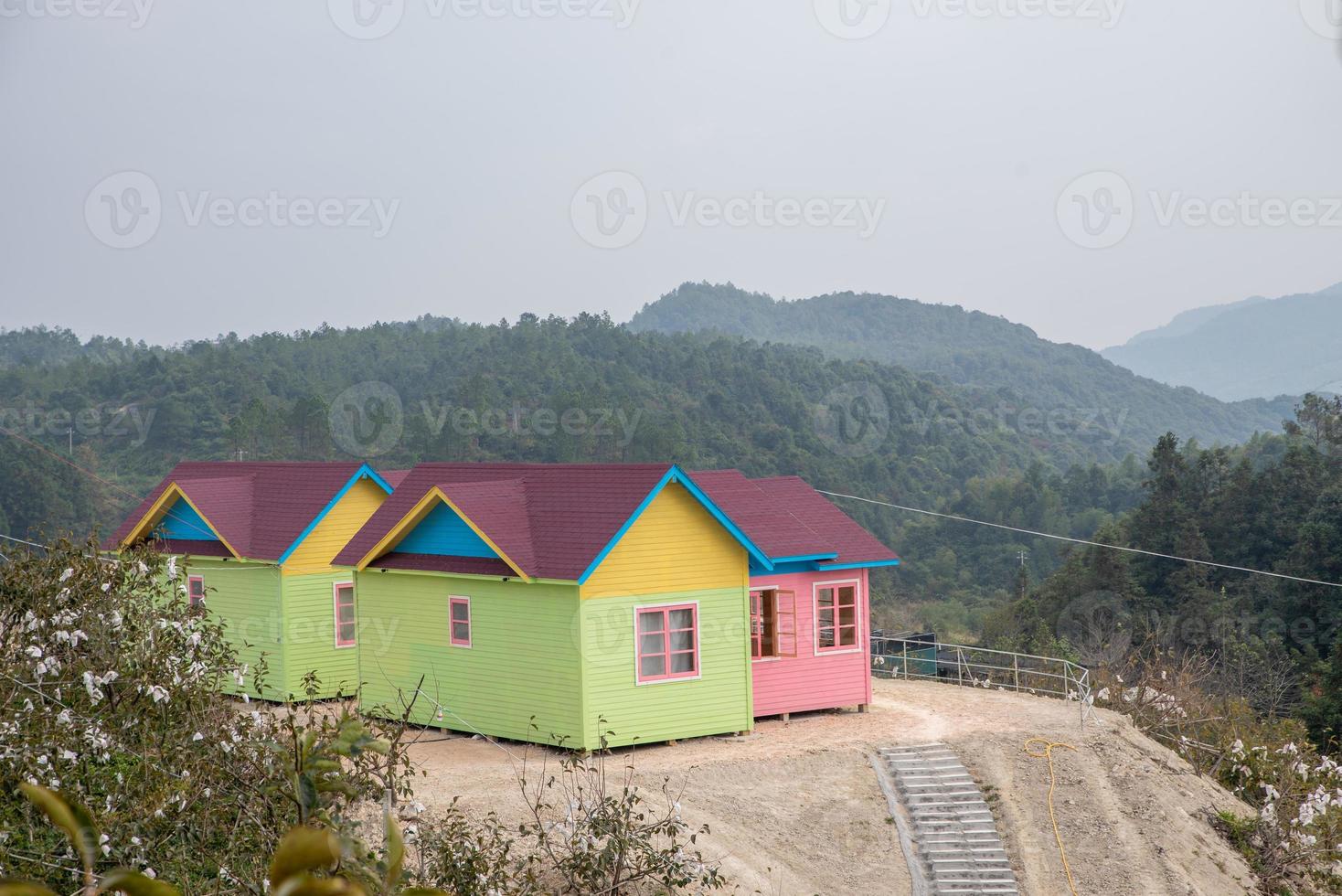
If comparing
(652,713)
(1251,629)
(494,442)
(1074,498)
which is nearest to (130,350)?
(494,442)

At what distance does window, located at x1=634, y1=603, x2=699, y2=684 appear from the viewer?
19438 millimetres

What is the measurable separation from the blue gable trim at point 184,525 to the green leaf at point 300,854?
2405 centimetres

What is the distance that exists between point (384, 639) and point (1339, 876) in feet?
50.9

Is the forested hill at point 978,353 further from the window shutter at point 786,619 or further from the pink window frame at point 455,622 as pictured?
the pink window frame at point 455,622

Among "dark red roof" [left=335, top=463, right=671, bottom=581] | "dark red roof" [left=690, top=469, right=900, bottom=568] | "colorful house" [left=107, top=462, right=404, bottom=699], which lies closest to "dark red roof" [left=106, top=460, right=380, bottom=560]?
"colorful house" [left=107, top=462, right=404, bottom=699]

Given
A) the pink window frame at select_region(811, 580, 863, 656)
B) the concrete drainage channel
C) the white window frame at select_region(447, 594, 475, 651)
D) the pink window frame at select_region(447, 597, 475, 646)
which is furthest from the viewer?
the pink window frame at select_region(811, 580, 863, 656)

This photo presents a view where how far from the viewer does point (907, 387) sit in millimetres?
99375

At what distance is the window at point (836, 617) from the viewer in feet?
72.9

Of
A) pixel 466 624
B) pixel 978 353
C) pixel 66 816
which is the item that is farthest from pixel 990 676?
pixel 978 353

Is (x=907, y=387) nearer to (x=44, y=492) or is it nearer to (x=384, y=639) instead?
(x=44, y=492)

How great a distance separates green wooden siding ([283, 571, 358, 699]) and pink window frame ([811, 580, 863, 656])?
8399mm

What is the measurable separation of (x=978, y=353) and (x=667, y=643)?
13917cm

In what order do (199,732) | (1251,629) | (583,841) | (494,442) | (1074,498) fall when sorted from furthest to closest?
(1074,498) → (494,442) → (1251,629) → (583,841) → (199,732)

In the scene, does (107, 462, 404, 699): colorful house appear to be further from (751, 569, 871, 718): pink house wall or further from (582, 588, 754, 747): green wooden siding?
(751, 569, 871, 718): pink house wall
